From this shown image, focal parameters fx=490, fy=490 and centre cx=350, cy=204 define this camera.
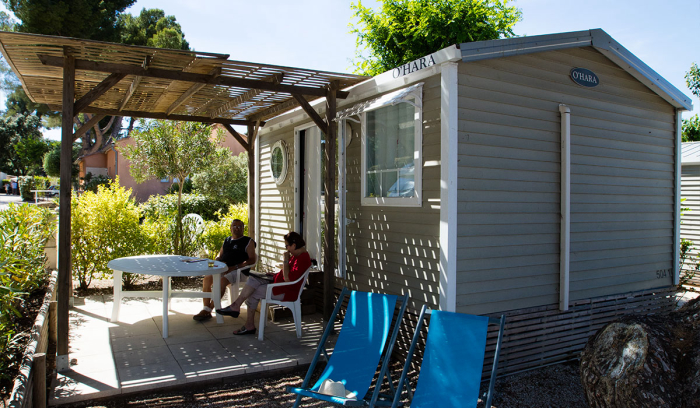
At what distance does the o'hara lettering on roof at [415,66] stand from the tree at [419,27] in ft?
50.8

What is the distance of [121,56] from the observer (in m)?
4.25

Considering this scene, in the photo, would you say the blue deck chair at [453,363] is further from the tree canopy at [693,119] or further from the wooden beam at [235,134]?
the tree canopy at [693,119]

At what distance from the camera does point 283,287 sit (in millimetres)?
5004

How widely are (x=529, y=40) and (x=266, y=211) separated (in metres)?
4.87

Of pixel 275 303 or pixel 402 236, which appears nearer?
pixel 402 236

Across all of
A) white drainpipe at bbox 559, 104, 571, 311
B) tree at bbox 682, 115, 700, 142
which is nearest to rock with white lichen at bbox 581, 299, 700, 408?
white drainpipe at bbox 559, 104, 571, 311

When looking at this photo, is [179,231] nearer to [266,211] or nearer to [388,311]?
[266,211]

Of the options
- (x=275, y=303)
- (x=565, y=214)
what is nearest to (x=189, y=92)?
(x=275, y=303)

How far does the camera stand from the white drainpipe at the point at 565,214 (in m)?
4.60

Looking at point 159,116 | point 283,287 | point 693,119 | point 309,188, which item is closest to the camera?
point 283,287

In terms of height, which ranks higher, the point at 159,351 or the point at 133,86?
the point at 133,86

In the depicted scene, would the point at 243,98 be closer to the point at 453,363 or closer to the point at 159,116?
the point at 159,116

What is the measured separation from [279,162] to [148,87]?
2357 mm

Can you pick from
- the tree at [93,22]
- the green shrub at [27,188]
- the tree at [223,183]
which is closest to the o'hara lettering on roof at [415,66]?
the tree at [223,183]
